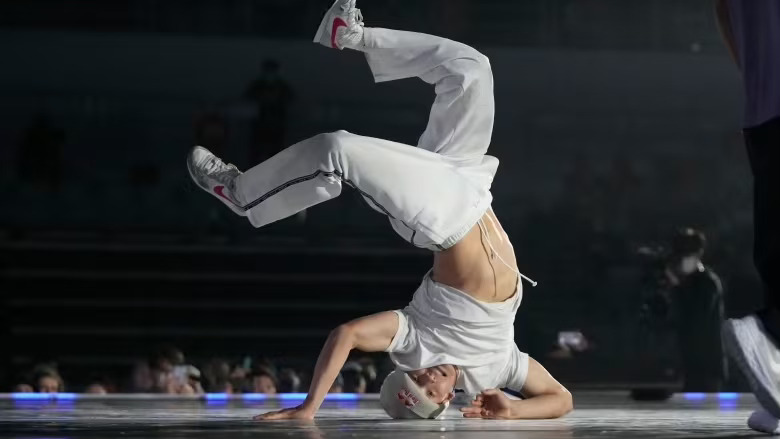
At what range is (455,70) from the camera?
3.01m

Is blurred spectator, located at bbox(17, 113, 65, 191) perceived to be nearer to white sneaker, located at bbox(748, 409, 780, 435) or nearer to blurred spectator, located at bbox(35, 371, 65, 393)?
blurred spectator, located at bbox(35, 371, 65, 393)

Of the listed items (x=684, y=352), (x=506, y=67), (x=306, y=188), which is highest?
(x=506, y=67)

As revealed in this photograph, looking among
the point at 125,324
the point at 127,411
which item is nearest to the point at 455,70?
the point at 127,411

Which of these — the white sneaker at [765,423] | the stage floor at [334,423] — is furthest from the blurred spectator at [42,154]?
the white sneaker at [765,423]

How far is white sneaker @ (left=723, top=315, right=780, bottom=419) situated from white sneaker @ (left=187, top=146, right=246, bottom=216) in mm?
1328

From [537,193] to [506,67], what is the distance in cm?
73

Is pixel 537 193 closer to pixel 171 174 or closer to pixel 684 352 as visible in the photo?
pixel 684 352

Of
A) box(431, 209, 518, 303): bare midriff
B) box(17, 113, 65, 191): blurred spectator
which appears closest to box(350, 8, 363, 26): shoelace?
box(431, 209, 518, 303): bare midriff

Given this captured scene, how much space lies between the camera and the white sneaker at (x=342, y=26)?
296 cm

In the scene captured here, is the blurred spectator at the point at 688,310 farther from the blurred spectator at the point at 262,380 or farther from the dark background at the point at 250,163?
the blurred spectator at the point at 262,380

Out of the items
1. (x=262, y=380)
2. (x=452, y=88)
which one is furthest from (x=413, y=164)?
(x=262, y=380)

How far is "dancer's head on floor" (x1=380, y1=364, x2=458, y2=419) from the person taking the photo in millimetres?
2945

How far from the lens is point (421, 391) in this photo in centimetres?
295

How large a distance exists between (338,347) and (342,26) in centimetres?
85
